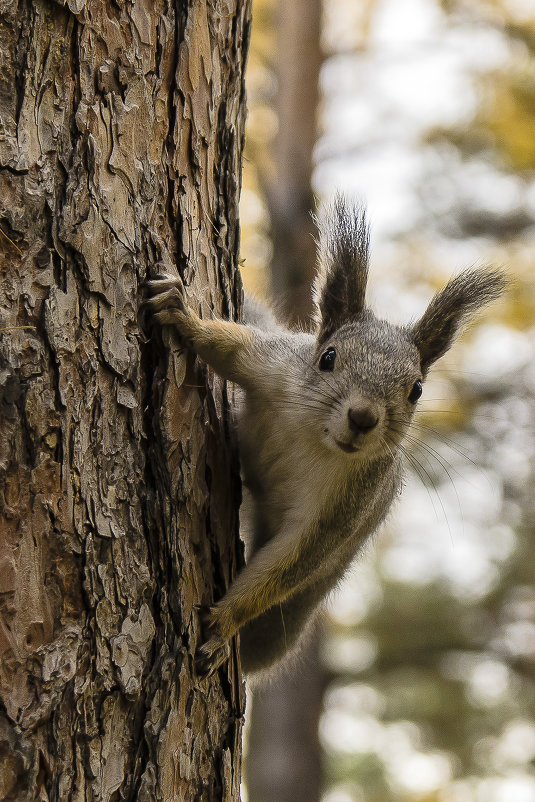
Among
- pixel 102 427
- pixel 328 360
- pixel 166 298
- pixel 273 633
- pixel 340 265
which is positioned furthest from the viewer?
pixel 273 633

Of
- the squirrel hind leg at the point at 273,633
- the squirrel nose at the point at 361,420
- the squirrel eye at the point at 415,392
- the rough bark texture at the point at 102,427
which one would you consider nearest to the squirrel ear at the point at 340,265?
the squirrel eye at the point at 415,392

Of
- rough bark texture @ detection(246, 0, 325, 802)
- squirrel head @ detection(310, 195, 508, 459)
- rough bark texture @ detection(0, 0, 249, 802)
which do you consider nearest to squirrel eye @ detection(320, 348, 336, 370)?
squirrel head @ detection(310, 195, 508, 459)

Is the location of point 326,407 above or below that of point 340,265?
below

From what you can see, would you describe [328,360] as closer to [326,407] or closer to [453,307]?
[326,407]

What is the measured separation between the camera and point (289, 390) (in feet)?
8.82

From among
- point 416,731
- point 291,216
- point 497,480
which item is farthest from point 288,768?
point 291,216

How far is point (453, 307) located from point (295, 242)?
4.07 metres

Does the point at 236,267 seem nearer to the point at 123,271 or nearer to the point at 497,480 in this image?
the point at 123,271

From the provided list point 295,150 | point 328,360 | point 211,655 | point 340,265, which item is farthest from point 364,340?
point 295,150

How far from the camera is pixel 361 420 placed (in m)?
2.42

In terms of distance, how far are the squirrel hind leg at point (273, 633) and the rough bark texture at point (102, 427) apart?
→ 0.87 meters

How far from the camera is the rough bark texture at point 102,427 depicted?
168 centimetres

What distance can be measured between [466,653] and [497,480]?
1.34 metres

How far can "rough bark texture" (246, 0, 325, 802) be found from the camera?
6781mm
